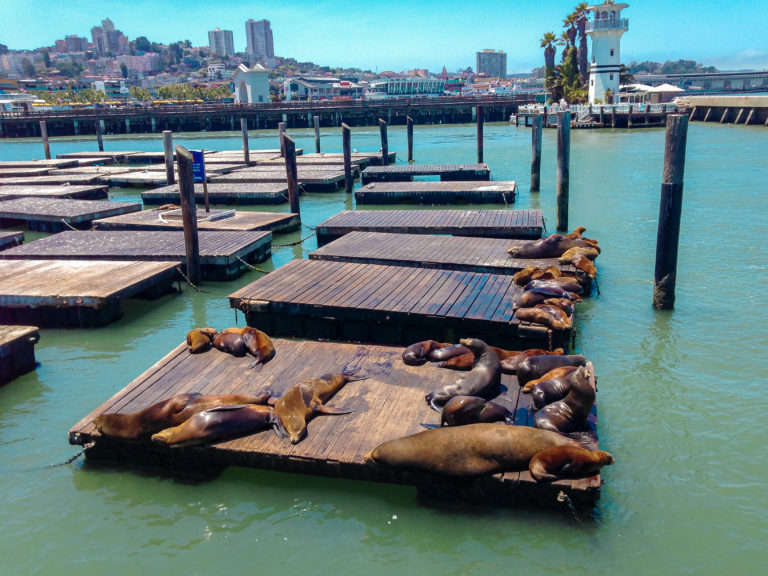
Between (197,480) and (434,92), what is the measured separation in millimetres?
153428

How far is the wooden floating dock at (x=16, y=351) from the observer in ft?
25.6

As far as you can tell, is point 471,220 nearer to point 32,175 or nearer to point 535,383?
point 535,383

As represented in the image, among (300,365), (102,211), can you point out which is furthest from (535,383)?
(102,211)

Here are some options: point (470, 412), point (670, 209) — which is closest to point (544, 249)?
point (670, 209)

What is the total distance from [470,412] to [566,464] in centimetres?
91

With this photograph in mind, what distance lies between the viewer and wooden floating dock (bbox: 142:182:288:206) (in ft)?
68.4

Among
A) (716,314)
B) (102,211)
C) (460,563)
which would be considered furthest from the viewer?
(102,211)

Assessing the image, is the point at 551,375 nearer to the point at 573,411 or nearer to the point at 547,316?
the point at 573,411

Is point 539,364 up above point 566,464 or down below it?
above

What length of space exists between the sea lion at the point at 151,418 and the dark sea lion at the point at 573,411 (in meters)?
2.86

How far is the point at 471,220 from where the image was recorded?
1437cm

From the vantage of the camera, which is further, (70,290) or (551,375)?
(70,290)

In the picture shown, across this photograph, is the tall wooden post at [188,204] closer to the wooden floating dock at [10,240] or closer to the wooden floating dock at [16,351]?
the wooden floating dock at [16,351]

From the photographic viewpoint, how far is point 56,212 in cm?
1717
